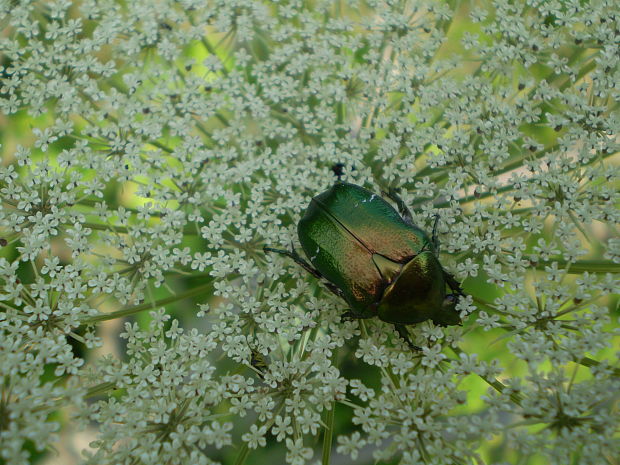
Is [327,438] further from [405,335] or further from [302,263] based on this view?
[302,263]

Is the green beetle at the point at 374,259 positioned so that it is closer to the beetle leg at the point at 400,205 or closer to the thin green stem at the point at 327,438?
the beetle leg at the point at 400,205

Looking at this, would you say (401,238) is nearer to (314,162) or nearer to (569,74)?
(314,162)

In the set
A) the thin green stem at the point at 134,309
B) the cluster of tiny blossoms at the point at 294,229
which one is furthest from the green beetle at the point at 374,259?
the thin green stem at the point at 134,309

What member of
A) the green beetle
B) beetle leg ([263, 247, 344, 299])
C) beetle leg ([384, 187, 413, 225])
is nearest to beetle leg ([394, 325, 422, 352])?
the green beetle

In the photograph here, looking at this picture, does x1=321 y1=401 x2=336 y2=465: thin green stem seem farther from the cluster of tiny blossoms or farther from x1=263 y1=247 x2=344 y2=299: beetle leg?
x1=263 y1=247 x2=344 y2=299: beetle leg

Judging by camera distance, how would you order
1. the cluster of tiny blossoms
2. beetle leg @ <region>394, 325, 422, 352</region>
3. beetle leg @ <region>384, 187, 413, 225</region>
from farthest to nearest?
1. beetle leg @ <region>384, 187, 413, 225</region>
2. beetle leg @ <region>394, 325, 422, 352</region>
3. the cluster of tiny blossoms

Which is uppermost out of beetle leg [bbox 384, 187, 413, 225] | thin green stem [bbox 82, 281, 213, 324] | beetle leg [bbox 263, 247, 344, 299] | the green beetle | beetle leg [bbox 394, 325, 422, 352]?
beetle leg [bbox 384, 187, 413, 225]

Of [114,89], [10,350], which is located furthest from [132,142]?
[10,350]
